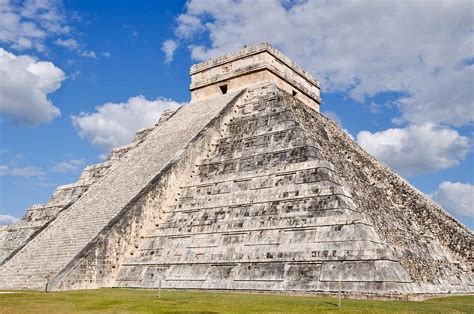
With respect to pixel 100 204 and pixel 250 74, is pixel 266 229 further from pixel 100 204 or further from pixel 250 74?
pixel 250 74

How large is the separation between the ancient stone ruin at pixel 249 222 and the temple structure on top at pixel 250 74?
1.16m

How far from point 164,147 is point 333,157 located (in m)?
6.61

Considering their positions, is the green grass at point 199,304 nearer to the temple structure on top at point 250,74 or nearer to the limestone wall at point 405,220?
the limestone wall at point 405,220

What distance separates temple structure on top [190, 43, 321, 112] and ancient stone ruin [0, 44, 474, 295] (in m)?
1.16

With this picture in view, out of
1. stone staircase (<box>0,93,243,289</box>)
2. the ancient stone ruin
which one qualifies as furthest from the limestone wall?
stone staircase (<box>0,93,243,289</box>)

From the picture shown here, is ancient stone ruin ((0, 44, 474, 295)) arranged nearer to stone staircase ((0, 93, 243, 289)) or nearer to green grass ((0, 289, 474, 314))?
stone staircase ((0, 93, 243, 289))

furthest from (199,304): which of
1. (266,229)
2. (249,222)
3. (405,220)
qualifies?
(405,220)

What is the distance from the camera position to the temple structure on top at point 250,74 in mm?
21188

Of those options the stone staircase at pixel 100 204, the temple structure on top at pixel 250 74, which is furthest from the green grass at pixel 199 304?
the temple structure on top at pixel 250 74

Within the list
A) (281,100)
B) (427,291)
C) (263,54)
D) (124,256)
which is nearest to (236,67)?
(263,54)

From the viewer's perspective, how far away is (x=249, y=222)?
13.9 m

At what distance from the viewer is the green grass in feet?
29.0

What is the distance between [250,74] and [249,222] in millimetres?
9275

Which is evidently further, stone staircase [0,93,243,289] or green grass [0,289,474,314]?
stone staircase [0,93,243,289]
